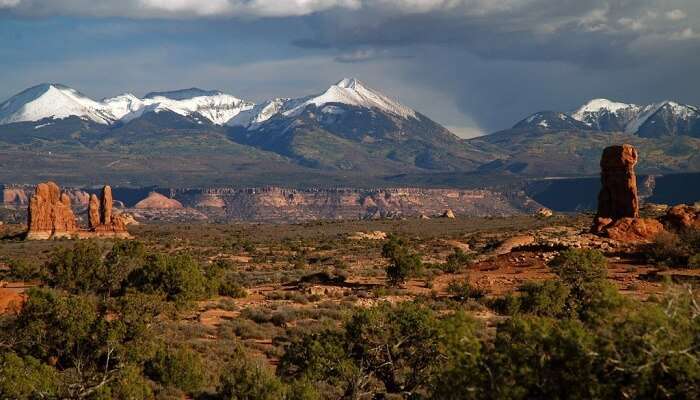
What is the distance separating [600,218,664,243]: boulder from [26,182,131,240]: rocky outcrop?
49807 mm

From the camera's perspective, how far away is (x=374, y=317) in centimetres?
2150

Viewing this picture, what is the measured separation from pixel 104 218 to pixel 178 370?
228ft

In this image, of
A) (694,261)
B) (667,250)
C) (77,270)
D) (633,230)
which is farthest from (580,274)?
(77,270)

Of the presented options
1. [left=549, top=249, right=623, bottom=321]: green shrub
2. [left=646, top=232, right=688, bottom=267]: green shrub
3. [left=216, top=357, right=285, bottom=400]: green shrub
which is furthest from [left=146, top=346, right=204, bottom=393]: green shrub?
[left=646, top=232, right=688, bottom=267]: green shrub

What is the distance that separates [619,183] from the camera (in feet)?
179

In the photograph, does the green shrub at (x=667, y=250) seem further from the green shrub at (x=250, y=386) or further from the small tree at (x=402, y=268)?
the green shrub at (x=250, y=386)

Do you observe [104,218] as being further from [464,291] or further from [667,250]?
[464,291]

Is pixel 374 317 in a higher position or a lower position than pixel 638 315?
lower

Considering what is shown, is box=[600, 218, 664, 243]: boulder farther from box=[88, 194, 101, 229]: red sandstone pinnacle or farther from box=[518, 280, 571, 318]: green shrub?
box=[88, 194, 101, 229]: red sandstone pinnacle

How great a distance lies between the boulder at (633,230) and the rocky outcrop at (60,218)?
49807 mm

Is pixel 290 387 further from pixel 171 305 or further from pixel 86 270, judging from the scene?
pixel 86 270

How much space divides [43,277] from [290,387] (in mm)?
26672

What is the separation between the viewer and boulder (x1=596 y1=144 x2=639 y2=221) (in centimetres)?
5419

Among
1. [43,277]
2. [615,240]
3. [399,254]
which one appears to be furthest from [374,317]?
[615,240]
